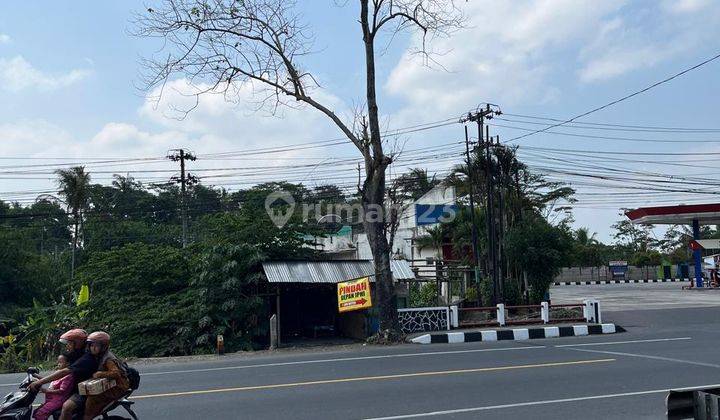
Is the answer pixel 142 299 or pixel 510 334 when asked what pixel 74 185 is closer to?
pixel 142 299

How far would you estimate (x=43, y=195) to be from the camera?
34469 mm

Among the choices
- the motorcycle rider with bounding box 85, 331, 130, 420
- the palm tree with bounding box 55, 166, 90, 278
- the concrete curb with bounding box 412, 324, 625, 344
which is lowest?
the concrete curb with bounding box 412, 324, 625, 344

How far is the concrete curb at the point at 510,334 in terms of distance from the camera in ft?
56.6

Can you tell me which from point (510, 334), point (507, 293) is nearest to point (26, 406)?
point (510, 334)

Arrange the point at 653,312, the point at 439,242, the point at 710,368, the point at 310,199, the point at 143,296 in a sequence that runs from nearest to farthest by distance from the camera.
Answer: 1. the point at 710,368
2. the point at 143,296
3. the point at 653,312
4. the point at 439,242
5. the point at 310,199

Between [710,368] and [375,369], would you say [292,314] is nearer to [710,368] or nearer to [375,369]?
[375,369]

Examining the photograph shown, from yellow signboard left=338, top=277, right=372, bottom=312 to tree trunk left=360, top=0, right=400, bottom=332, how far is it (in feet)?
1.87

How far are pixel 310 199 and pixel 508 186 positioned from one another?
49.5ft

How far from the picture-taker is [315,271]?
18.0 m

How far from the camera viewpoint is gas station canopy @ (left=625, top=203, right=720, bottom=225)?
140 ft

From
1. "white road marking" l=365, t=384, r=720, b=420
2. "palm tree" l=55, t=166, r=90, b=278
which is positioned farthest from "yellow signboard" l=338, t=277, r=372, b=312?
"palm tree" l=55, t=166, r=90, b=278

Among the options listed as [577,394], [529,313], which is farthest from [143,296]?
[577,394]

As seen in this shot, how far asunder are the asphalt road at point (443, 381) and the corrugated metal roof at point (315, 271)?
2.55 meters

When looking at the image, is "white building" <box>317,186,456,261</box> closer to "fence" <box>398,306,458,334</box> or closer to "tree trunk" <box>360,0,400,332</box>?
"fence" <box>398,306,458,334</box>
